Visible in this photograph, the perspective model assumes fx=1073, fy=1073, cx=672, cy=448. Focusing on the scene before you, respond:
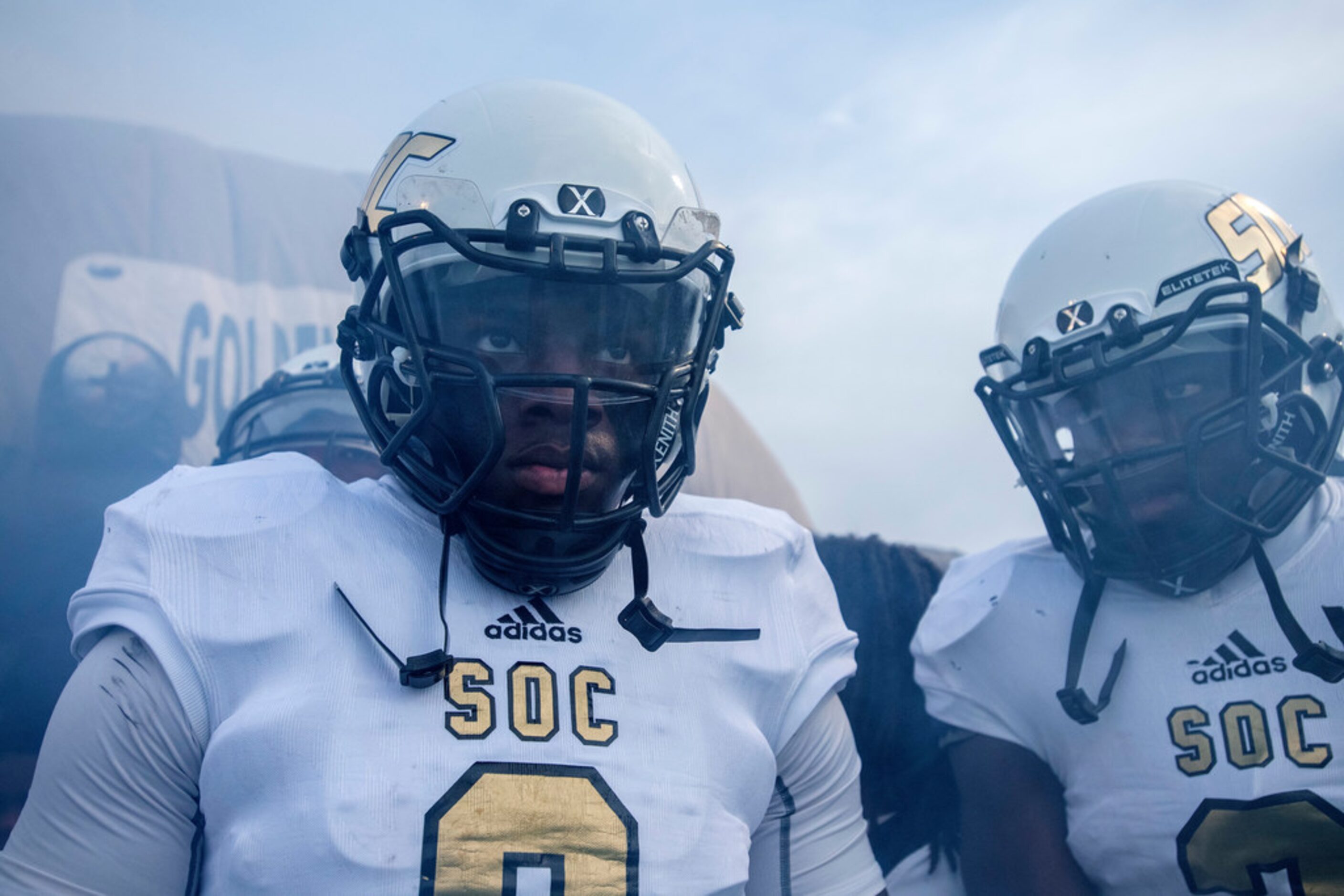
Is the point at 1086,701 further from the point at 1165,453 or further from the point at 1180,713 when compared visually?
the point at 1165,453

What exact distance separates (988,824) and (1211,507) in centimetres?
66

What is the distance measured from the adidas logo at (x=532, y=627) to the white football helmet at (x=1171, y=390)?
89cm

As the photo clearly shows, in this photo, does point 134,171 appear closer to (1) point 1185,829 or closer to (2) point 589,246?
(2) point 589,246

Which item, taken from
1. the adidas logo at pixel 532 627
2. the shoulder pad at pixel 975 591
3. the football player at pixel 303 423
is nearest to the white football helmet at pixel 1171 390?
the shoulder pad at pixel 975 591

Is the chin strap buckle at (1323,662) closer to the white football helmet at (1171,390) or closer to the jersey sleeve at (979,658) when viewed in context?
the white football helmet at (1171,390)

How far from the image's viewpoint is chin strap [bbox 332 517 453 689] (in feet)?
4.04

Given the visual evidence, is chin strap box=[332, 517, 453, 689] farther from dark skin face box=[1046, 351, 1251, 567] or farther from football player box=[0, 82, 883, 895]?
dark skin face box=[1046, 351, 1251, 567]

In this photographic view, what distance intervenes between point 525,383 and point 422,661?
345 mm

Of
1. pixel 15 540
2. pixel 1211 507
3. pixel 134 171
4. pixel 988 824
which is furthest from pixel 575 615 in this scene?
pixel 134 171

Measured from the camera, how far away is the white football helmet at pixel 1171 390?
Result: 1.76 metres

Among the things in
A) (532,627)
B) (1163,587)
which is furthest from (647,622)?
(1163,587)

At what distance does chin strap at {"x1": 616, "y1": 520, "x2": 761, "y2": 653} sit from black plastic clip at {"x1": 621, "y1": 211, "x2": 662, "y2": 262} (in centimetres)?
35

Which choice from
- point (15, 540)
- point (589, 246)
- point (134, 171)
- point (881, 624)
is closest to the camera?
point (589, 246)

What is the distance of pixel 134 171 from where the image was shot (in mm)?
3285
